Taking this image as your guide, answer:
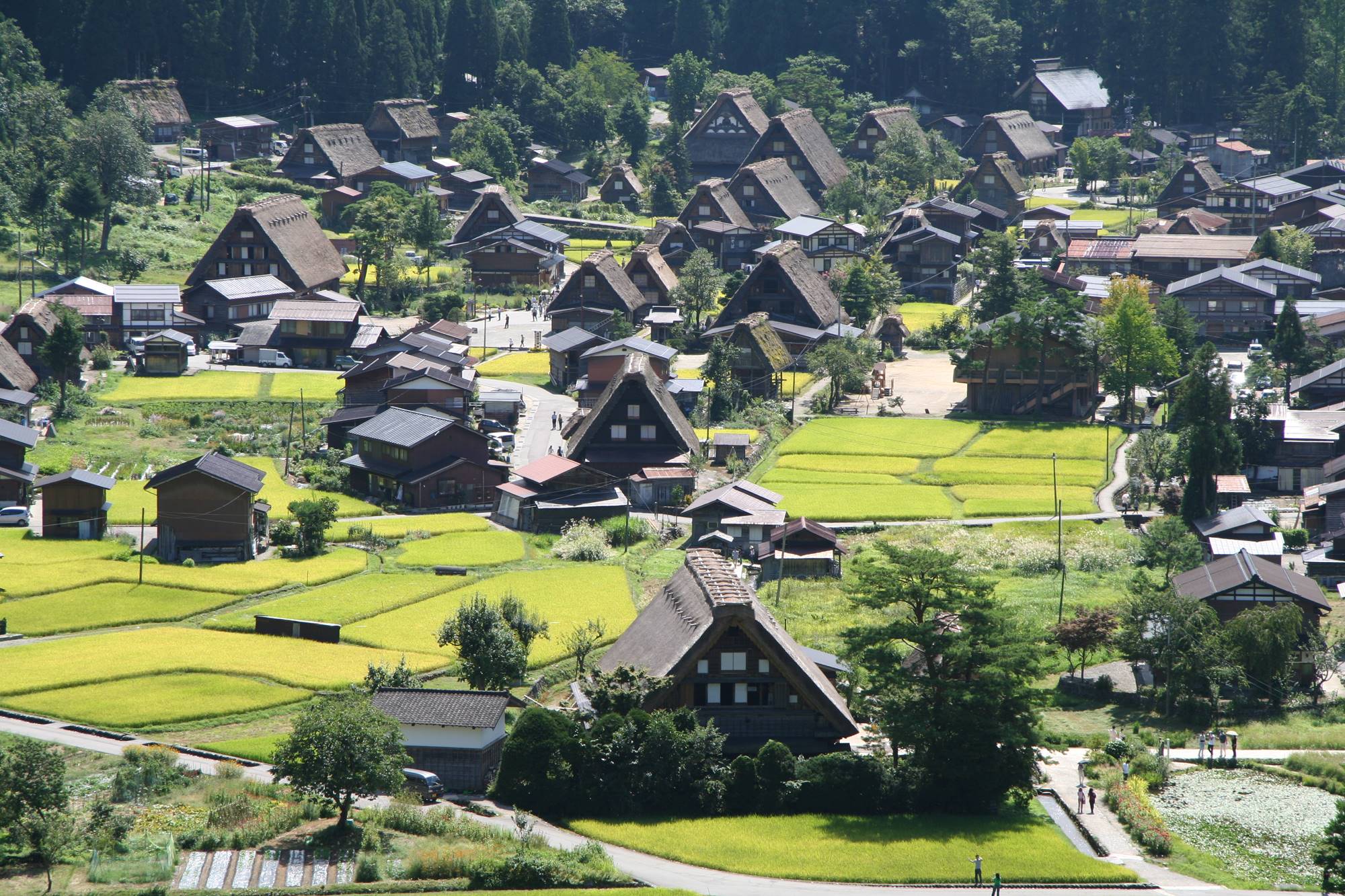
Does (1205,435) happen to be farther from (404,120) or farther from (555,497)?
(404,120)

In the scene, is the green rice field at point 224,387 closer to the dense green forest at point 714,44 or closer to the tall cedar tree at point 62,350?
the tall cedar tree at point 62,350

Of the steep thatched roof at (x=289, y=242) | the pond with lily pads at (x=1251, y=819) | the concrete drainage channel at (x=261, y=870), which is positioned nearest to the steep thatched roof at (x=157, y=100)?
the steep thatched roof at (x=289, y=242)

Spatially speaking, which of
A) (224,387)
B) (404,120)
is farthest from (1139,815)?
(404,120)

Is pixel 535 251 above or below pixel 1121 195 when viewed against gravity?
below

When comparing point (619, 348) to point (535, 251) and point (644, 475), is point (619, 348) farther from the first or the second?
point (535, 251)

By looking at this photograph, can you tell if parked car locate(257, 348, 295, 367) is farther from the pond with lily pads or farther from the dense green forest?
the pond with lily pads

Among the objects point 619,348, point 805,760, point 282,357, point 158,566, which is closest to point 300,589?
point 158,566
